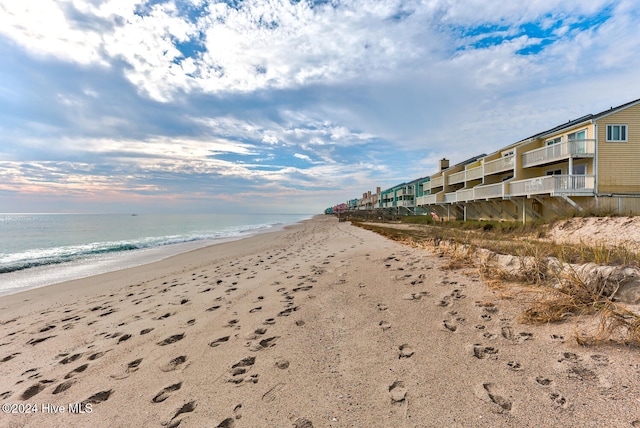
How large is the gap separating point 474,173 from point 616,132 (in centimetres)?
1223

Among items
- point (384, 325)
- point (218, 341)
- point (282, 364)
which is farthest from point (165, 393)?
point (384, 325)

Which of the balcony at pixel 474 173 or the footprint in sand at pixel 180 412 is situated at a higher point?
the balcony at pixel 474 173

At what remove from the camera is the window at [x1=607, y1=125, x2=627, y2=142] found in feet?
56.9

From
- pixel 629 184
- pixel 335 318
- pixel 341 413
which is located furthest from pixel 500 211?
pixel 341 413

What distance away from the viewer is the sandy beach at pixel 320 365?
227cm

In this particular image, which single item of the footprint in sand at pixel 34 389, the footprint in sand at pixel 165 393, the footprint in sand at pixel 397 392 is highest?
the footprint in sand at pixel 397 392

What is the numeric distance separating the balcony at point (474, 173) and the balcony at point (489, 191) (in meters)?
3.60

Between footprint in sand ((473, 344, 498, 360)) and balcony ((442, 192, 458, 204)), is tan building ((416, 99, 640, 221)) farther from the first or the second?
footprint in sand ((473, 344, 498, 360))

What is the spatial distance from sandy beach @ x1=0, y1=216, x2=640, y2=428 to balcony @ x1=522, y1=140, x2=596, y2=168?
1775cm

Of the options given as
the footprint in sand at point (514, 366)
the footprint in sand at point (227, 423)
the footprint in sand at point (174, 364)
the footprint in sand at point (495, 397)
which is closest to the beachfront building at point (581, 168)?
the footprint in sand at point (514, 366)

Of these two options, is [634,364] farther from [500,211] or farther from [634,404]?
[500,211]

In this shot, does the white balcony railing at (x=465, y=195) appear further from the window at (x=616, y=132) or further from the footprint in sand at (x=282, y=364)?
the footprint in sand at (x=282, y=364)

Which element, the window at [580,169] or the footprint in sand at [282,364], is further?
the window at [580,169]

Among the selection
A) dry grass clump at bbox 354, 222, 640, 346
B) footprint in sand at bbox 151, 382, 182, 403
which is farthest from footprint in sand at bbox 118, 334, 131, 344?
dry grass clump at bbox 354, 222, 640, 346
